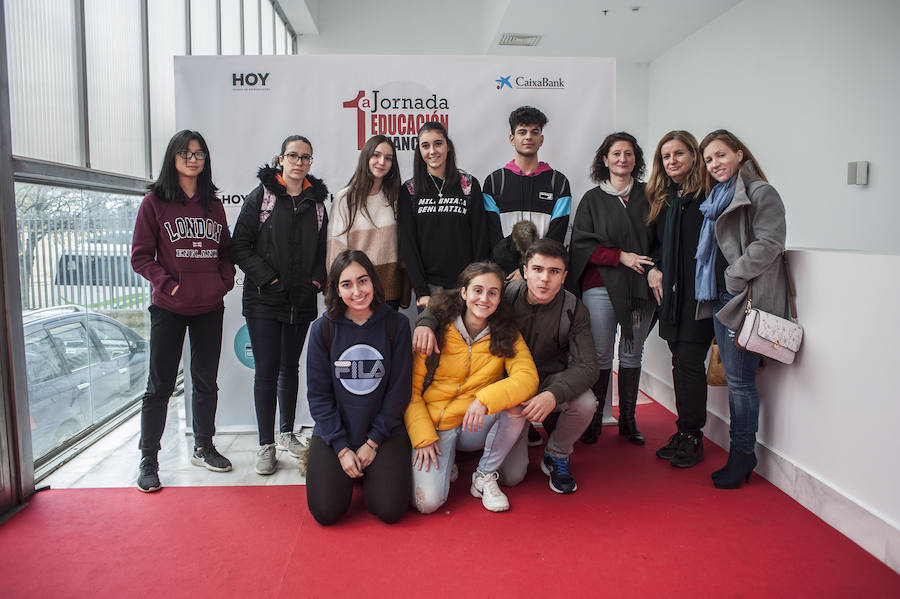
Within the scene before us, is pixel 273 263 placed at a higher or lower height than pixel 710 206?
lower

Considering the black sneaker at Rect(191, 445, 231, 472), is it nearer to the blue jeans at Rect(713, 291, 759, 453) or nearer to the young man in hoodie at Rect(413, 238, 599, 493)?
the young man in hoodie at Rect(413, 238, 599, 493)

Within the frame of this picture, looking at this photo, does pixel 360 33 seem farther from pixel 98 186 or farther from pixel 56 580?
pixel 56 580

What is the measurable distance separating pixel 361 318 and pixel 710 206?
157 cm

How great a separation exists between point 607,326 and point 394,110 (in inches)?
65.6

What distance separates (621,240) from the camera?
9.31ft

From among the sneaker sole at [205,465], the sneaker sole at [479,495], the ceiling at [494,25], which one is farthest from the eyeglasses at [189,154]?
the ceiling at [494,25]

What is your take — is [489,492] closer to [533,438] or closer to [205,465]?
[533,438]

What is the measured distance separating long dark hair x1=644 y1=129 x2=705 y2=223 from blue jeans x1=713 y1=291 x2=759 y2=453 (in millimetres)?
529

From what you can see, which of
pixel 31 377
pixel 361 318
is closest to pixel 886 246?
pixel 361 318

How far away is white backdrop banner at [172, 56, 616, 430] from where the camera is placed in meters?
3.13

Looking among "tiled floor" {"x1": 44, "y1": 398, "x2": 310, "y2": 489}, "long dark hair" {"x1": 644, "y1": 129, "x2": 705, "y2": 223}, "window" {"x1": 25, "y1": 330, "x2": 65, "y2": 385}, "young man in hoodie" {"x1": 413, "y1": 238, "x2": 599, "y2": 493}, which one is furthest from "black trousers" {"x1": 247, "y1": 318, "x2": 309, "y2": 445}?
"long dark hair" {"x1": 644, "y1": 129, "x2": 705, "y2": 223}

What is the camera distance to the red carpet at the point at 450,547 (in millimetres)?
1802

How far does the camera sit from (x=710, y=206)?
2.43m

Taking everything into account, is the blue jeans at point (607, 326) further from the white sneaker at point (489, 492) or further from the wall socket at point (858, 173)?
the wall socket at point (858, 173)
